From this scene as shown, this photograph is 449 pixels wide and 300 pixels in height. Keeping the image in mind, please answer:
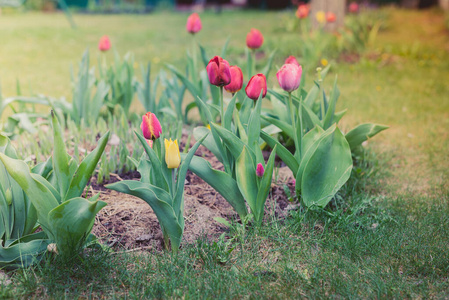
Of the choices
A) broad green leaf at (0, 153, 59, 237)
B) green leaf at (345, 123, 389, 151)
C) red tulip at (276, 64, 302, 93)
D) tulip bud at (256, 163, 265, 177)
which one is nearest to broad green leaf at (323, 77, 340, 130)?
green leaf at (345, 123, 389, 151)

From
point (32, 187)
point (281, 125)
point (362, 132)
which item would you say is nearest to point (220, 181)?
point (281, 125)

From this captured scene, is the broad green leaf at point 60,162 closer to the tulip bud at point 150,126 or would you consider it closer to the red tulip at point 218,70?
the tulip bud at point 150,126

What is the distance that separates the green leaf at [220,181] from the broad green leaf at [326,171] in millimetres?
350

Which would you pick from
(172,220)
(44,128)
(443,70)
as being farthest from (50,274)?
(443,70)

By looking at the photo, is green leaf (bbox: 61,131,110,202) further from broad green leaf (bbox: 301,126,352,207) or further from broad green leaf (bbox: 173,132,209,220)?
broad green leaf (bbox: 301,126,352,207)

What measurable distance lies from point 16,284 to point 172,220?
2.29 feet

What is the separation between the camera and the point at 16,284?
1915mm

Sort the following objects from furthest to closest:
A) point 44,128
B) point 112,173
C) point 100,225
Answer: point 44,128 < point 112,173 < point 100,225

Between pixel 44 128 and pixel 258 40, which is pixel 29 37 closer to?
pixel 44 128

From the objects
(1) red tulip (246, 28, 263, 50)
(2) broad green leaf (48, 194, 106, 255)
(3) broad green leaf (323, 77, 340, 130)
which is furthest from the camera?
(1) red tulip (246, 28, 263, 50)

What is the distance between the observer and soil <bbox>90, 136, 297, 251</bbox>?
7.49 feet

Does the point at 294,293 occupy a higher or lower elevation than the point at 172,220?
lower

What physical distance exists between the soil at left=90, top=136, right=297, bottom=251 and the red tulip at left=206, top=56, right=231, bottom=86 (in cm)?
73

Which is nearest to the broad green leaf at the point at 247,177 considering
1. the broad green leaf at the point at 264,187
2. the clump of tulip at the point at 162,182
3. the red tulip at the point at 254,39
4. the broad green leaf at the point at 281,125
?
the broad green leaf at the point at 264,187
